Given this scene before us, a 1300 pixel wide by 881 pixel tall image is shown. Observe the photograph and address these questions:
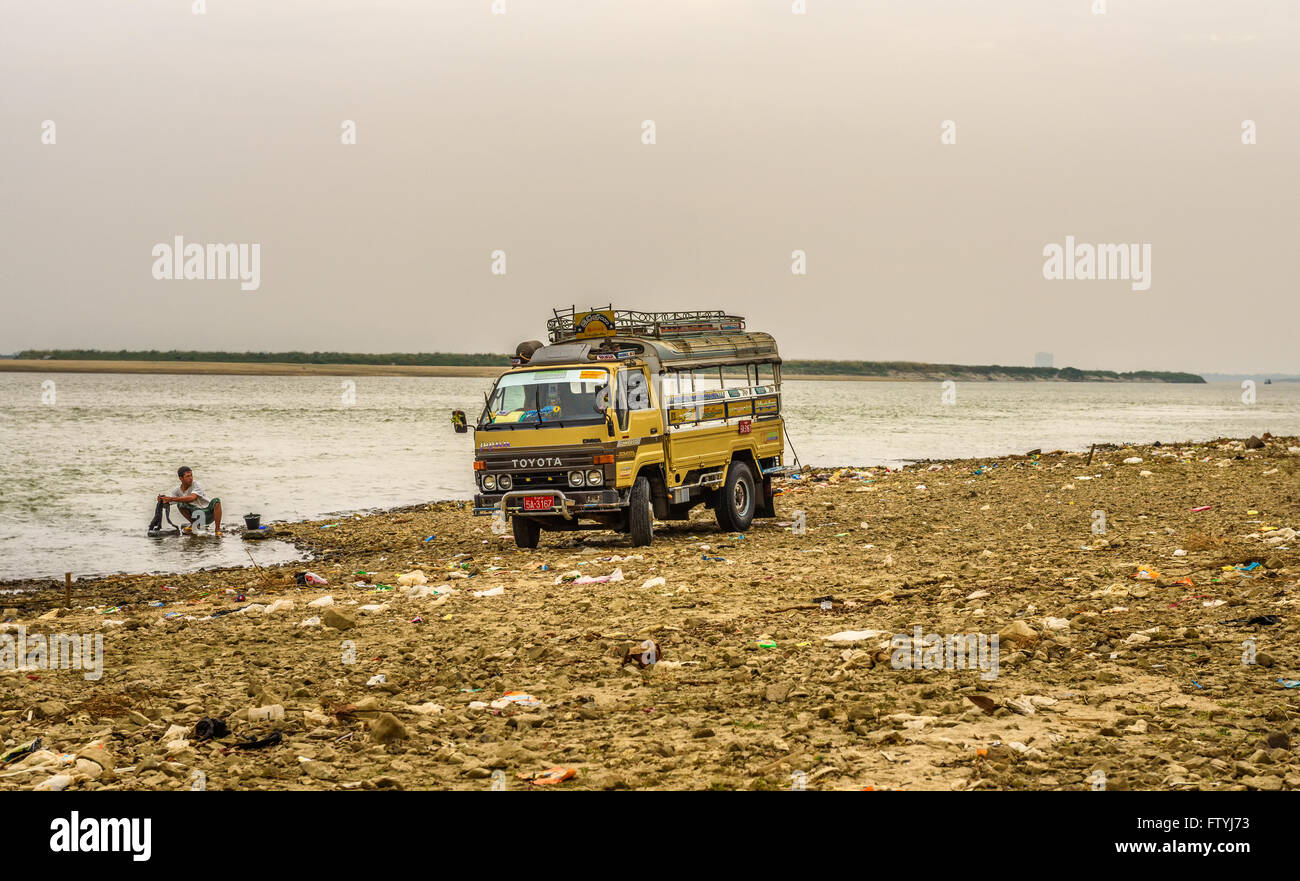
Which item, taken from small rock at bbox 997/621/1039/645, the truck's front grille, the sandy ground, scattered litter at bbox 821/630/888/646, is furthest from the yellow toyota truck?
small rock at bbox 997/621/1039/645

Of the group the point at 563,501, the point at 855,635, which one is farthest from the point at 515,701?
the point at 563,501

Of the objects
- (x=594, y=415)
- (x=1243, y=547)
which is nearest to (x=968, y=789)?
(x=1243, y=547)

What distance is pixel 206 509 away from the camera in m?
19.2

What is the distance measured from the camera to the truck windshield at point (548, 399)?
14.0 meters

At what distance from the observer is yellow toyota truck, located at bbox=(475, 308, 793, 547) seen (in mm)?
13953

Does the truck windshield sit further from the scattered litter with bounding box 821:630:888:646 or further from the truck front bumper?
the scattered litter with bounding box 821:630:888:646

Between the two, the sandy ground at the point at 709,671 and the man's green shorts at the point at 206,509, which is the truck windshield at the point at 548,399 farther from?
the man's green shorts at the point at 206,509

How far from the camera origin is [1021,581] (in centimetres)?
1062

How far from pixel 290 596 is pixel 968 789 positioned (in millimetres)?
8634

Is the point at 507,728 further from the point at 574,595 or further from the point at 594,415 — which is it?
the point at 594,415

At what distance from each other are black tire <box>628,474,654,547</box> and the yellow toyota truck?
→ 0.01 m

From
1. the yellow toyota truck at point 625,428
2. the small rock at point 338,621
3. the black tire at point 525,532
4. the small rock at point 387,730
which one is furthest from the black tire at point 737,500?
the small rock at point 387,730

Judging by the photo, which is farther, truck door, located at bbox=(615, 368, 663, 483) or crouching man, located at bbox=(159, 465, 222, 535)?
crouching man, located at bbox=(159, 465, 222, 535)
